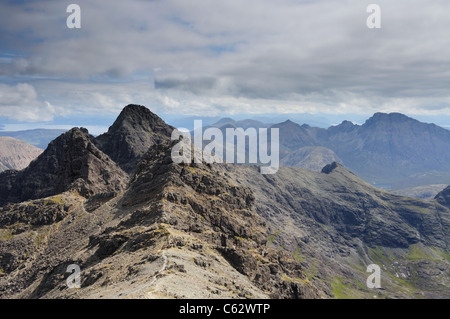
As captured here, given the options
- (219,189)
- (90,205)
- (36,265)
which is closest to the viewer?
(36,265)

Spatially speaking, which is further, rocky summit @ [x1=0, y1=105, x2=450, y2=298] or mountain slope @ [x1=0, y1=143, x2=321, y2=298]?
rocky summit @ [x1=0, y1=105, x2=450, y2=298]

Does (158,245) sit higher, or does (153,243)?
(153,243)

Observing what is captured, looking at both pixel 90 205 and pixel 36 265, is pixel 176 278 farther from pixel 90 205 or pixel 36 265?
pixel 90 205

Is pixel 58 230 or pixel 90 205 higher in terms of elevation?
pixel 90 205

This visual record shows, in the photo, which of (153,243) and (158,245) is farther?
(153,243)

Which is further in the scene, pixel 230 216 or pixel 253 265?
pixel 230 216

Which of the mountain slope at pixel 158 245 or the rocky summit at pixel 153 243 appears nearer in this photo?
the mountain slope at pixel 158 245
